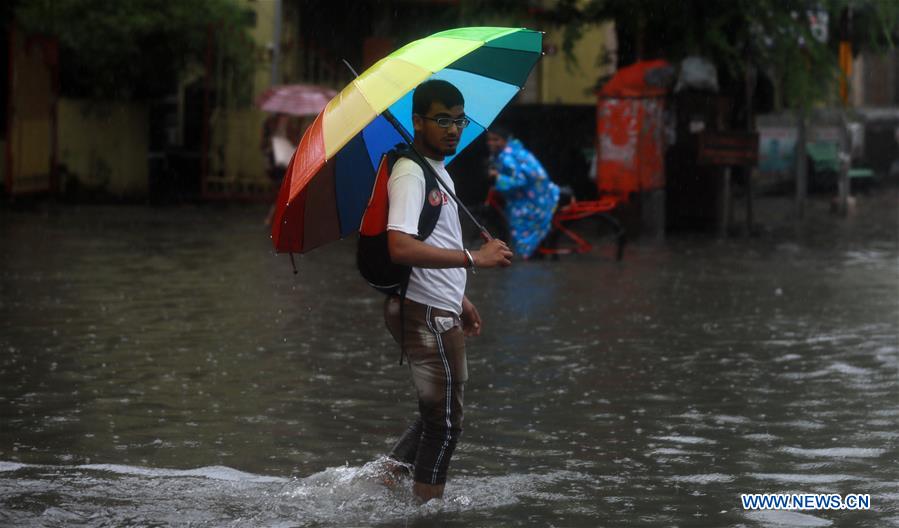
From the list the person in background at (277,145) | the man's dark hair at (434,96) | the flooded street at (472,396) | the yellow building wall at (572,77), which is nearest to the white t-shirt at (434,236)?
the man's dark hair at (434,96)

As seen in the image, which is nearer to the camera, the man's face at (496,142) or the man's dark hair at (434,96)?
the man's dark hair at (434,96)

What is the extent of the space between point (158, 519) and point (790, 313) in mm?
7808

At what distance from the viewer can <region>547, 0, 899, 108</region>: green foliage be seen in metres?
20.7

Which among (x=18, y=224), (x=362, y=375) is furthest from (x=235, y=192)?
(x=362, y=375)

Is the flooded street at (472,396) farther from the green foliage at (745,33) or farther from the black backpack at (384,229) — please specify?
the green foliage at (745,33)

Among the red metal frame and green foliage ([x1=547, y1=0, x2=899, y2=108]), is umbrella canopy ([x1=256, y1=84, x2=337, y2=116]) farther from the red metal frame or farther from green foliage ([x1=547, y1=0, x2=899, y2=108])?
the red metal frame

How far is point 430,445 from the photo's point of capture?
6.38m

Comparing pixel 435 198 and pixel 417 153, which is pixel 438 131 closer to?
pixel 417 153

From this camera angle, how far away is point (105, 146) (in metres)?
27.8

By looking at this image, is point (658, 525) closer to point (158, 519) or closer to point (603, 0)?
point (158, 519)

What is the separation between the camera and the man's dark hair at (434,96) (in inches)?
246

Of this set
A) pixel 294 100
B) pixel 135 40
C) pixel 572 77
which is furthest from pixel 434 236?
pixel 572 77

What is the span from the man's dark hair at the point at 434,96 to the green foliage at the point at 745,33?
574 inches

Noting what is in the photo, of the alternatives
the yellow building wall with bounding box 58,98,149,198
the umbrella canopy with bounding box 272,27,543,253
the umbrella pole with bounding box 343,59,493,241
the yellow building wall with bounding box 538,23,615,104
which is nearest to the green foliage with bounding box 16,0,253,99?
the yellow building wall with bounding box 58,98,149,198
